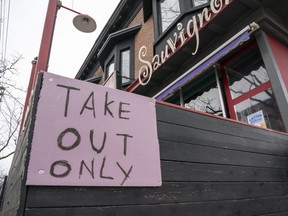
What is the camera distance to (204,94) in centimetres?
513

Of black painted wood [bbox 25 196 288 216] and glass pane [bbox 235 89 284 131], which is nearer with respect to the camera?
black painted wood [bbox 25 196 288 216]

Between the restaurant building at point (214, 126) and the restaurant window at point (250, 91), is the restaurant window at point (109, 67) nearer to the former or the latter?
the restaurant building at point (214, 126)

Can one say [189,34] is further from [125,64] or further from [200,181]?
[125,64]

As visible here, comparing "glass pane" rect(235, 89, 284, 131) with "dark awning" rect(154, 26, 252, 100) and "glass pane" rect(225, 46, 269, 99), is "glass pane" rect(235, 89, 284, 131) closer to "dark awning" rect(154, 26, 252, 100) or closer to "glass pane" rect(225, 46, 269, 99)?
"glass pane" rect(225, 46, 269, 99)

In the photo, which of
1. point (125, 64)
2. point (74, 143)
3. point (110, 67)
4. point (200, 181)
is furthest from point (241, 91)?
point (110, 67)

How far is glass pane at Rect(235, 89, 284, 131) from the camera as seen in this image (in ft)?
12.0

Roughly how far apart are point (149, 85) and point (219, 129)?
4.06 metres

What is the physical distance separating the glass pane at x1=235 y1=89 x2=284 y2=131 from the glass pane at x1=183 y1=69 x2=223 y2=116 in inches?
19.7

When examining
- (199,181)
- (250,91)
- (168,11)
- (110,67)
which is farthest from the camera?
(110,67)

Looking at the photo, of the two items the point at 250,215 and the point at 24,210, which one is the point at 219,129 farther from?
the point at 24,210

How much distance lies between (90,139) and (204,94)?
4147 mm

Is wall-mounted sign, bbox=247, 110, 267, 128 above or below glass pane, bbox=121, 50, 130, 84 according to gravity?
below

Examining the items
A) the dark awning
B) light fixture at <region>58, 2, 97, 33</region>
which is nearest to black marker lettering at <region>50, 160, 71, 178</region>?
the dark awning

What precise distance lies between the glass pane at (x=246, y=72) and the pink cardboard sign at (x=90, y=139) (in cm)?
317
